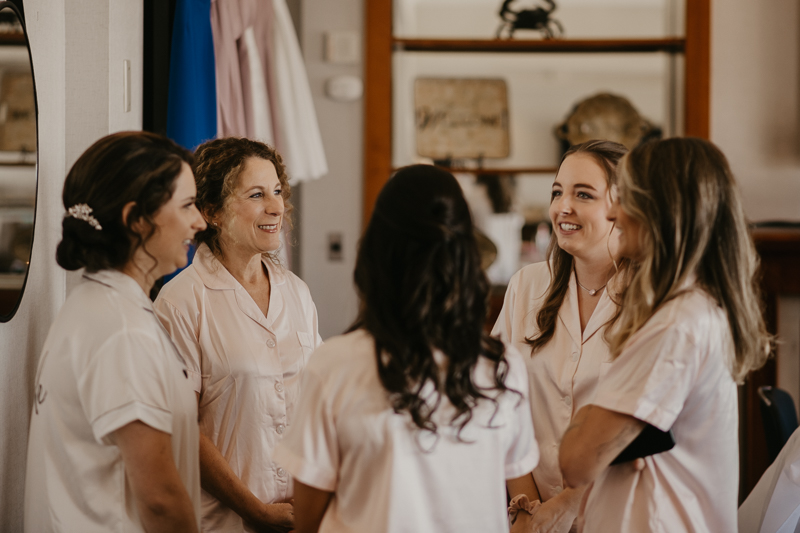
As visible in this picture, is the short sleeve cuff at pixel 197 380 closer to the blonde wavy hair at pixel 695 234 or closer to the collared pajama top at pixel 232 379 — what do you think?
the collared pajama top at pixel 232 379

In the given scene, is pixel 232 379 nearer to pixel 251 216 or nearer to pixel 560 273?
pixel 251 216

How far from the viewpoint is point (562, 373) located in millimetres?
1584

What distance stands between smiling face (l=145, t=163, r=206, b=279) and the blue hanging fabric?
3.01ft

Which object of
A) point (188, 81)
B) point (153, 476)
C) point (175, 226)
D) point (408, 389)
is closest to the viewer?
point (408, 389)

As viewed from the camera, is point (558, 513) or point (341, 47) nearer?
point (558, 513)

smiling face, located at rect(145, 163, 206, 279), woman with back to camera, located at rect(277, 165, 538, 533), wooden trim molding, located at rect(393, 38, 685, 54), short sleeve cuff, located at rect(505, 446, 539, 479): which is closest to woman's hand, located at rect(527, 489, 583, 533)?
short sleeve cuff, located at rect(505, 446, 539, 479)

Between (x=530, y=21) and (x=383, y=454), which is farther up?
(x=530, y=21)

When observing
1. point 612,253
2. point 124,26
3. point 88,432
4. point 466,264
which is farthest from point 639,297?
point 124,26

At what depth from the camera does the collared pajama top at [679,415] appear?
1114mm

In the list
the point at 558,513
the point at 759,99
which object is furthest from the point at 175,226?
the point at 759,99

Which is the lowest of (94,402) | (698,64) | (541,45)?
(94,402)

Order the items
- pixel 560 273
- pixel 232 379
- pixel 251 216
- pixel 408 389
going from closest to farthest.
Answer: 1. pixel 408 389
2. pixel 232 379
3. pixel 251 216
4. pixel 560 273

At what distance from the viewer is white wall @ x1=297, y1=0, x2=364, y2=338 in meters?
3.45

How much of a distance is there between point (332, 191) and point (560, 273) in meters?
1.92
